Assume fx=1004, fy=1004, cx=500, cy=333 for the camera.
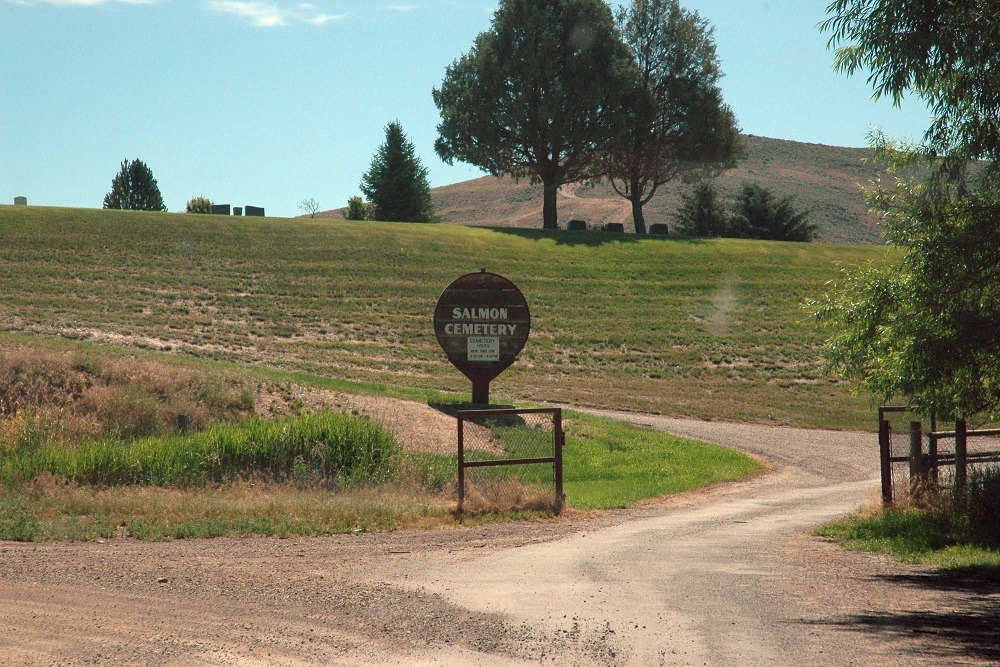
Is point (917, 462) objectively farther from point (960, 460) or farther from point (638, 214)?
point (638, 214)

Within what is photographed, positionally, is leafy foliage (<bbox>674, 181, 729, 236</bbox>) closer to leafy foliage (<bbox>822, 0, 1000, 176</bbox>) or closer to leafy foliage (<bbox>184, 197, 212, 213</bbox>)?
leafy foliage (<bbox>184, 197, 212, 213</bbox>)

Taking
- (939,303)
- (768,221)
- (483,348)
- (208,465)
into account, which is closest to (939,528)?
(939,303)

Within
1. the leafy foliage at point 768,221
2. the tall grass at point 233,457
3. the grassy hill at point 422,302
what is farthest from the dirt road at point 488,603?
the leafy foliage at point 768,221

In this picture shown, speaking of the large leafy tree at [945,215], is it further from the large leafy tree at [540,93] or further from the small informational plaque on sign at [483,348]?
the large leafy tree at [540,93]

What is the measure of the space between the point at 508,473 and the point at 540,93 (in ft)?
194

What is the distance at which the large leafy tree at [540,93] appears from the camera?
237 ft

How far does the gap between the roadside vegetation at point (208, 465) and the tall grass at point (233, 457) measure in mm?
23

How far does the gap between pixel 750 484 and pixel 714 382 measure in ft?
63.9

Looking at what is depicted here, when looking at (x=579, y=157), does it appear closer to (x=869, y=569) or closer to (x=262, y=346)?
(x=262, y=346)

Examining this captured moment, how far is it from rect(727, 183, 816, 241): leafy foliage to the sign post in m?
62.1

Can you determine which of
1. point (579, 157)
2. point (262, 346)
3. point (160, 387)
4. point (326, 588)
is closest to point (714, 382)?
point (262, 346)

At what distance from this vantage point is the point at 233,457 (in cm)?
1666

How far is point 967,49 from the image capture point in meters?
12.2

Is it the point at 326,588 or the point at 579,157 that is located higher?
the point at 579,157
